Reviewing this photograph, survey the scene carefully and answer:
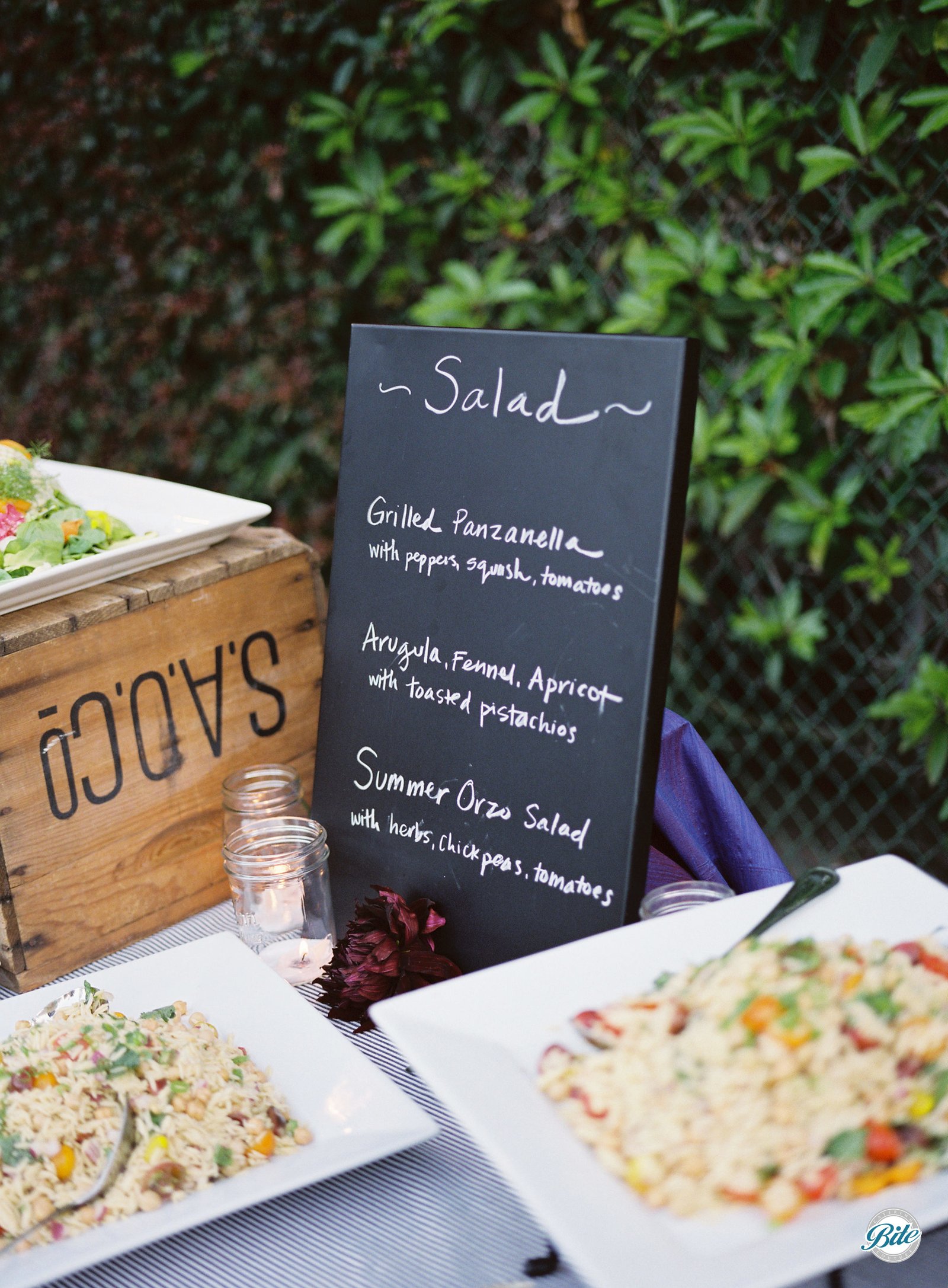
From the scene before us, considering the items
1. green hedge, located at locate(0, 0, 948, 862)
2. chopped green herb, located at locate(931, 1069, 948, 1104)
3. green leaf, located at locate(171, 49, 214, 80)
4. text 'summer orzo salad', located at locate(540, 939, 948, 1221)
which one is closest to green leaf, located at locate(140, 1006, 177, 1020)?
text 'summer orzo salad', located at locate(540, 939, 948, 1221)

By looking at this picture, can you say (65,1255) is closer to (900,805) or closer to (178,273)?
(900,805)

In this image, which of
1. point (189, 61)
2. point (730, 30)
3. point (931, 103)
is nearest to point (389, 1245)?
point (931, 103)

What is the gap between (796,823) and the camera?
106 inches

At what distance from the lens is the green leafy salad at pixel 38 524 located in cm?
110

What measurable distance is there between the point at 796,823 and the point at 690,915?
201 centimetres

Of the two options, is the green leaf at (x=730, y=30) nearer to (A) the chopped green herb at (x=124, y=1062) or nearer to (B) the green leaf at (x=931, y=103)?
(B) the green leaf at (x=931, y=103)

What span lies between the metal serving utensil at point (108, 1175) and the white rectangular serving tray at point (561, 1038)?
191mm

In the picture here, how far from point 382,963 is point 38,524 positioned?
1.88 feet

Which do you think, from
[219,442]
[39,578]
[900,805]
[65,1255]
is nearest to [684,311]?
[900,805]

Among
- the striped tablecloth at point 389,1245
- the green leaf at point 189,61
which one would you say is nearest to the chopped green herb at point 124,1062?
the striped tablecloth at point 389,1245

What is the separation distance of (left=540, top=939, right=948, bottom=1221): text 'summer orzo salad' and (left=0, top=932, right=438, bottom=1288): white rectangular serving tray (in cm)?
14

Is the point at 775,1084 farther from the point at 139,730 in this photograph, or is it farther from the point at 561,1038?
the point at 139,730

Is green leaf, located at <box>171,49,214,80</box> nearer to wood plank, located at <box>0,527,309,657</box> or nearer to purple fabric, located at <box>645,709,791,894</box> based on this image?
wood plank, located at <box>0,527,309,657</box>

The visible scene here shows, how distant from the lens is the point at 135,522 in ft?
4.16
